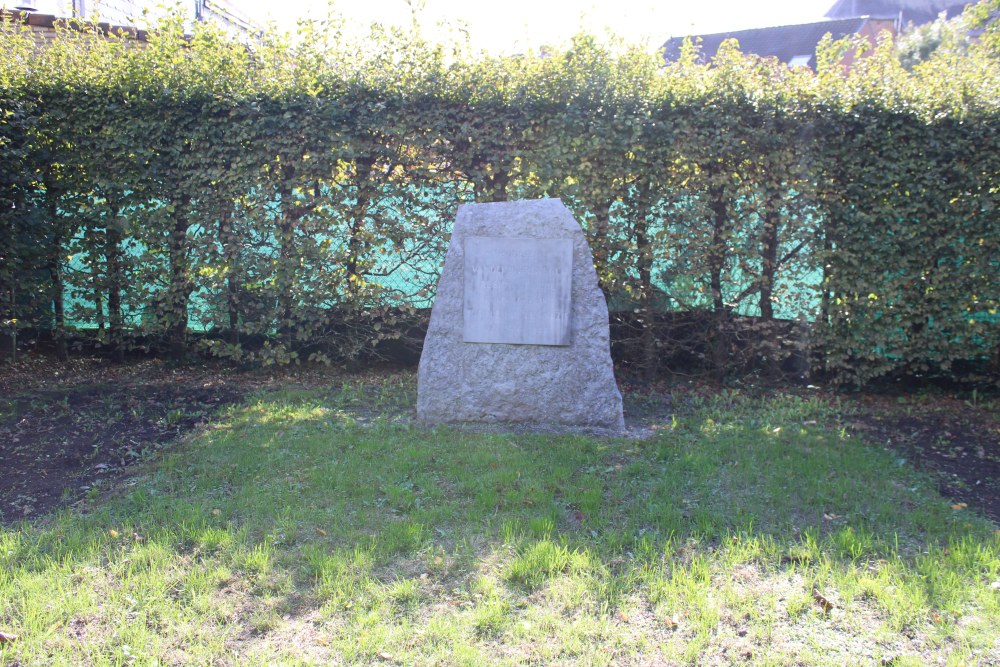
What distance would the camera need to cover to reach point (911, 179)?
19.9 ft

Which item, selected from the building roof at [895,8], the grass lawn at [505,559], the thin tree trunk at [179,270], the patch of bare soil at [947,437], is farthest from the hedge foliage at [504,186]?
the building roof at [895,8]

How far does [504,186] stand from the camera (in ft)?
22.3

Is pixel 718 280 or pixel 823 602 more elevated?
pixel 718 280

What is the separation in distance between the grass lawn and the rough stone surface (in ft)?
1.32

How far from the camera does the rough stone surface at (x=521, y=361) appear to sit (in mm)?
5535

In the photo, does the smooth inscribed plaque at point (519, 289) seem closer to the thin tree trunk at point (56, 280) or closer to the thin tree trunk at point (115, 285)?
the thin tree trunk at point (115, 285)

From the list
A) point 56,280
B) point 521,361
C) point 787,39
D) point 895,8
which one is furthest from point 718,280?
point 895,8

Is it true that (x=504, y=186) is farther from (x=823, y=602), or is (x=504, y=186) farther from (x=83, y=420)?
(x=823, y=602)

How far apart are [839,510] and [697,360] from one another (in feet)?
10.2

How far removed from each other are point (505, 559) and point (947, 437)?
3.91 m

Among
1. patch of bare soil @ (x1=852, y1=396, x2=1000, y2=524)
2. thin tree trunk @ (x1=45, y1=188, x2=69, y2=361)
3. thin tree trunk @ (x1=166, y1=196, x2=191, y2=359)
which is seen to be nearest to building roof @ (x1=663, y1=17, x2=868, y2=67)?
patch of bare soil @ (x1=852, y1=396, x2=1000, y2=524)

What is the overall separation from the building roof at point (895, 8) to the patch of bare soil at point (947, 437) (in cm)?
4207

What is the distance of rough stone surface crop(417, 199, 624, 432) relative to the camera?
5.54m

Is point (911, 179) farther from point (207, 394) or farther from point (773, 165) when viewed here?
point (207, 394)
